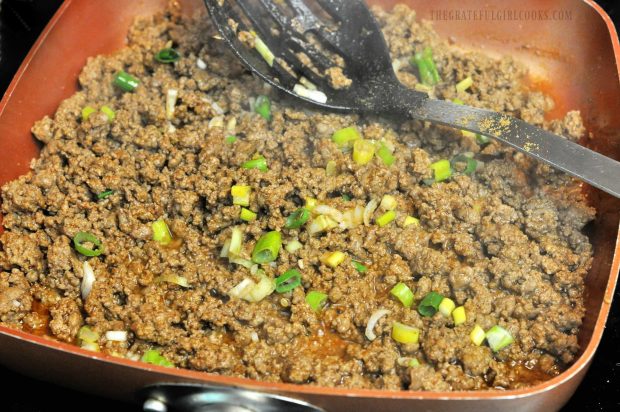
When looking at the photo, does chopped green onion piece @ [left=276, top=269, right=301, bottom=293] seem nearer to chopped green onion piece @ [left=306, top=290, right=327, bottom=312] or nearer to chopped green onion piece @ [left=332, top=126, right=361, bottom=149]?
chopped green onion piece @ [left=306, top=290, right=327, bottom=312]

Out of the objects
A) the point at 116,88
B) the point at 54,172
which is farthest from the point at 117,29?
the point at 54,172

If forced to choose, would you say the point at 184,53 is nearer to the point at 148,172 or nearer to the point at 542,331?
the point at 148,172

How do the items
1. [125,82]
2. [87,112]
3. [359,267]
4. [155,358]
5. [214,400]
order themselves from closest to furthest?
[214,400] < [155,358] < [359,267] < [87,112] < [125,82]

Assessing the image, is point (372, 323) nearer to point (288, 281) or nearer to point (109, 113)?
point (288, 281)

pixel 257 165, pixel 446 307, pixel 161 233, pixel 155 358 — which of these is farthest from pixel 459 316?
pixel 161 233

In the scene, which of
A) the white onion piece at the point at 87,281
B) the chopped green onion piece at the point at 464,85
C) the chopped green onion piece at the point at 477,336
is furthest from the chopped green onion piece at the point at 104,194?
the chopped green onion piece at the point at 464,85

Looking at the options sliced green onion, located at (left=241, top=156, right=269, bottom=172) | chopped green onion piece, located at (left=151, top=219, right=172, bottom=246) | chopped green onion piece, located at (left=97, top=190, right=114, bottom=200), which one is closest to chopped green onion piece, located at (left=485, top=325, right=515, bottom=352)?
sliced green onion, located at (left=241, top=156, right=269, bottom=172)
